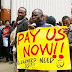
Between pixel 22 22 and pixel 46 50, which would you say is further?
pixel 22 22

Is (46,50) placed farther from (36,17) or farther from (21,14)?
(21,14)

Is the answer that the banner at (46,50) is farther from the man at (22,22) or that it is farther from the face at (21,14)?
the face at (21,14)

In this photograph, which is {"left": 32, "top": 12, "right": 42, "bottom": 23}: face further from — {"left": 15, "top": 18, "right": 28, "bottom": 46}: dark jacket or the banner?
{"left": 15, "top": 18, "right": 28, "bottom": 46}: dark jacket

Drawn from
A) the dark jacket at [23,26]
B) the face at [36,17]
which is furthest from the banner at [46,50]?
the dark jacket at [23,26]

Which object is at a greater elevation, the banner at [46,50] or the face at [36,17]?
the face at [36,17]

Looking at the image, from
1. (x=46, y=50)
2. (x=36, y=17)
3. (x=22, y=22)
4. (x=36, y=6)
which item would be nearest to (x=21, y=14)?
(x=22, y=22)

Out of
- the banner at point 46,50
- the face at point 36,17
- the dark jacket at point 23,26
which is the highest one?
the face at point 36,17

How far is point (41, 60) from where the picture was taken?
4.13 metres

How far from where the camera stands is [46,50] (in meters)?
4.14

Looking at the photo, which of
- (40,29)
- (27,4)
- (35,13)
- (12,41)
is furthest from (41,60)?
(27,4)

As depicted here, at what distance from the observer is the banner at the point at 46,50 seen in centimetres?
403

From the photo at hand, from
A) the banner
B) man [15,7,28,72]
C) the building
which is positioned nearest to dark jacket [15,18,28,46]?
man [15,7,28,72]

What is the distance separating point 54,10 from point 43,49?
8.00 m

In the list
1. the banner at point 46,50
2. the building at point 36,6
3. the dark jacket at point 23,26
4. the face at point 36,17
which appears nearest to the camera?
the banner at point 46,50
